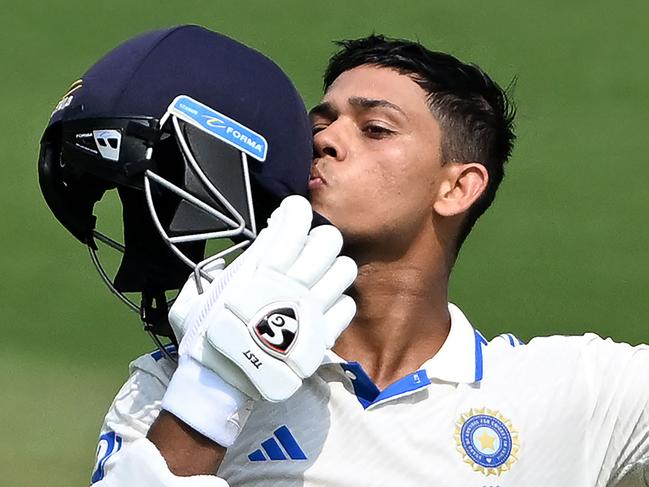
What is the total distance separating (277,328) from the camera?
2.43 meters

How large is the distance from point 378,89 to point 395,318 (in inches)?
18.9

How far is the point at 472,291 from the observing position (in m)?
5.44

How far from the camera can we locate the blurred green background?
518cm

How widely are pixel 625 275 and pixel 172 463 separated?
336 cm

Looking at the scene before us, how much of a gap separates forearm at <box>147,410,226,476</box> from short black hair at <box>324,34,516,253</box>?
0.99 meters

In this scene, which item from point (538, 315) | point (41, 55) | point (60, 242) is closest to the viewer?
point (538, 315)

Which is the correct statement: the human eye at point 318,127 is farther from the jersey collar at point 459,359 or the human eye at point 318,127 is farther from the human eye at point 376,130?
the jersey collar at point 459,359

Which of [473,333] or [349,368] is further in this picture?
[473,333]

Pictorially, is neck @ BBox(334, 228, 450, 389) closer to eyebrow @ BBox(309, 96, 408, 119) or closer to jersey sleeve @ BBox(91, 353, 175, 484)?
eyebrow @ BBox(309, 96, 408, 119)

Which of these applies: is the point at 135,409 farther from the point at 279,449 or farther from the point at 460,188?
the point at 460,188

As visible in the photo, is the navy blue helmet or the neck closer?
the navy blue helmet

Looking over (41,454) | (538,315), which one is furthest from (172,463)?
(538,315)

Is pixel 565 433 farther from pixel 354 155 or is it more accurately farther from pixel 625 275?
pixel 625 275

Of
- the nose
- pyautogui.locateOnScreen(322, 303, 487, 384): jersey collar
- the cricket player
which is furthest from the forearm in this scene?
the nose
